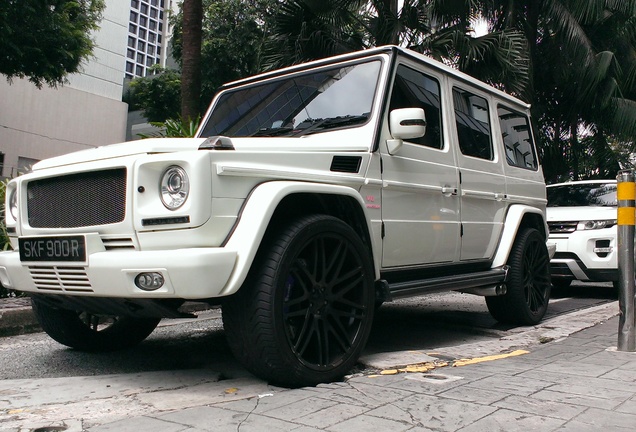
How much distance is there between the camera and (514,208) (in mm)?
5617

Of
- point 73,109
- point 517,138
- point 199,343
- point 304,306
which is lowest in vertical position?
point 199,343

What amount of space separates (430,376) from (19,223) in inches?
99.1

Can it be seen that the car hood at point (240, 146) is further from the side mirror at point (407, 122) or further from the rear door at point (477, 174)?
the rear door at point (477, 174)

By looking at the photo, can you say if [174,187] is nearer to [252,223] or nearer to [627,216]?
[252,223]

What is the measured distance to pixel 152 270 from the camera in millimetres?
2918

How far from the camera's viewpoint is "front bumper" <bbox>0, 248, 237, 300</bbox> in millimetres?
2873

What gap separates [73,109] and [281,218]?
109 ft

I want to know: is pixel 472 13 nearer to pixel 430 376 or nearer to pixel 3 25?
pixel 3 25

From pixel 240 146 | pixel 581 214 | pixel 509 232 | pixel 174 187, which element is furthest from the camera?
pixel 581 214

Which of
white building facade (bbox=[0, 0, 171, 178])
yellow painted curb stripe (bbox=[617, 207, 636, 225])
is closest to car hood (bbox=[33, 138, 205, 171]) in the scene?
yellow painted curb stripe (bbox=[617, 207, 636, 225])

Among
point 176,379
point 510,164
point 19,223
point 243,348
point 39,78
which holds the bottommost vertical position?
point 176,379

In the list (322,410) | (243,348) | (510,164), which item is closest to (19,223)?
(243,348)

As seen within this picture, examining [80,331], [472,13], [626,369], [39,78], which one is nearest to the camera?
[626,369]

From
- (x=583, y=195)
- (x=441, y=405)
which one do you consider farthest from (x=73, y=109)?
(x=441, y=405)
